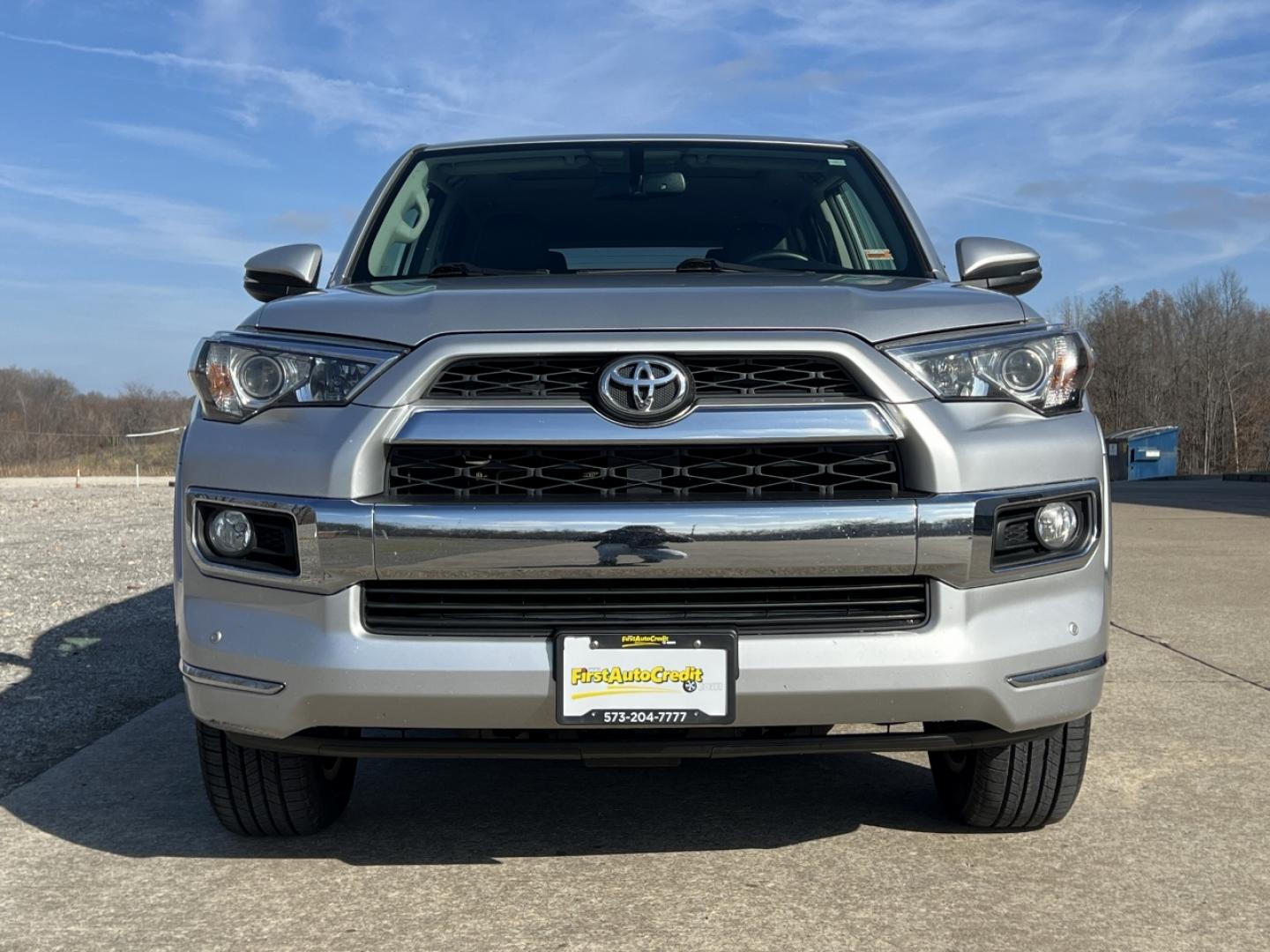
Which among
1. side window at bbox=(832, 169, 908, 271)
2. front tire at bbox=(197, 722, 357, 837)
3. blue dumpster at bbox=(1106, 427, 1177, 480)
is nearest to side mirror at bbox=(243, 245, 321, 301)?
front tire at bbox=(197, 722, 357, 837)

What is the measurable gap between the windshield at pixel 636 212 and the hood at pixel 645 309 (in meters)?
0.93

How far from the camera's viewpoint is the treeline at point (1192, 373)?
86.6 metres

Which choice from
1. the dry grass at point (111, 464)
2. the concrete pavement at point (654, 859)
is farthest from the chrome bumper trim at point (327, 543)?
the dry grass at point (111, 464)

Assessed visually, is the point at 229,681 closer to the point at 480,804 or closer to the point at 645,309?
the point at 480,804

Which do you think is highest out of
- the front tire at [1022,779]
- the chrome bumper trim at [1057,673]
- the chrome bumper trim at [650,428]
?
the chrome bumper trim at [650,428]

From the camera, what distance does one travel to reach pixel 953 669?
8.73 feet

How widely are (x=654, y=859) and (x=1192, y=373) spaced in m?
94.9

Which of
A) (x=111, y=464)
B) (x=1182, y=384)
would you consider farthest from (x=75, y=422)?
(x=1182, y=384)

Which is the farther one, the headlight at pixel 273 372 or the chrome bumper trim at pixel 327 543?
the headlight at pixel 273 372

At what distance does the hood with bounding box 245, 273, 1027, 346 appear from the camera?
2.79 meters

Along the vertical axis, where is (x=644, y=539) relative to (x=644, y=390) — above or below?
below

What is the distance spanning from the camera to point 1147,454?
52219mm

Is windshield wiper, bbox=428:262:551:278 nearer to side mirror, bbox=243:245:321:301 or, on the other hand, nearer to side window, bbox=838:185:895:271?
side mirror, bbox=243:245:321:301

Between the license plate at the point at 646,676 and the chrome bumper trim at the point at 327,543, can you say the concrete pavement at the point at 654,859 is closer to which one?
the license plate at the point at 646,676
